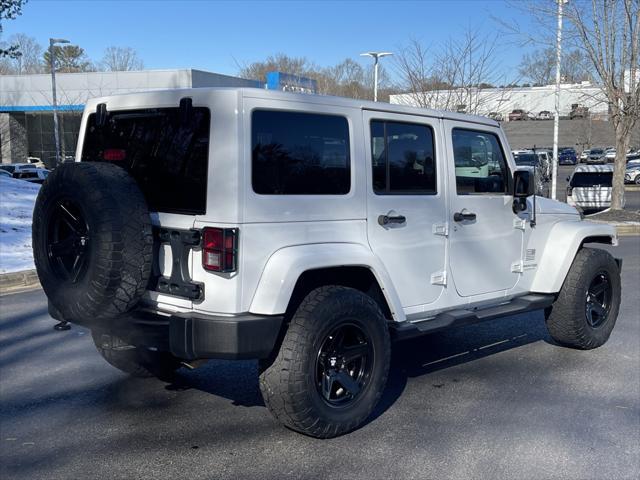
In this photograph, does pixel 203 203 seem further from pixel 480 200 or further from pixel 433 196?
pixel 480 200

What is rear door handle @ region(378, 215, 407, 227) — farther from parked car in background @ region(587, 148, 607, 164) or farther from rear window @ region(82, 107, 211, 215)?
parked car in background @ region(587, 148, 607, 164)

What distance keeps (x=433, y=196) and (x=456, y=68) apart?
52.8 ft

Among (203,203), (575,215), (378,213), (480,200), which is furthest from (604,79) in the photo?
(203,203)

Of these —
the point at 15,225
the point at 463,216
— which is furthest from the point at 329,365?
the point at 15,225

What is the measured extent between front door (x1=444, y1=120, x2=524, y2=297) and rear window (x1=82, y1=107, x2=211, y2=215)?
205 cm

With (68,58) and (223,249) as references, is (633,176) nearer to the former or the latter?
(223,249)

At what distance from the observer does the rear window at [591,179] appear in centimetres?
2042

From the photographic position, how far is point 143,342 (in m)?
4.04

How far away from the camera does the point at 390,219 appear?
4.52 m

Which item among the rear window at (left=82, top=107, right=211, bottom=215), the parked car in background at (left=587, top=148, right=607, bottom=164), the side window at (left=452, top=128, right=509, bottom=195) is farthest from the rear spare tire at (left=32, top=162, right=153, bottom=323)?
the parked car in background at (left=587, top=148, right=607, bottom=164)

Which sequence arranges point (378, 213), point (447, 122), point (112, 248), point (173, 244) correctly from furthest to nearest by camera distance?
1. point (447, 122)
2. point (378, 213)
3. point (173, 244)
4. point (112, 248)

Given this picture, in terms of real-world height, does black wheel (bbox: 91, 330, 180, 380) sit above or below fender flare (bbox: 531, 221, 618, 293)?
below

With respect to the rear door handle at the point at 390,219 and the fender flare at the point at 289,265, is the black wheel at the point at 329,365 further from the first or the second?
the rear door handle at the point at 390,219

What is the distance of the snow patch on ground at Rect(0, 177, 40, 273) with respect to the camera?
1048 centimetres
